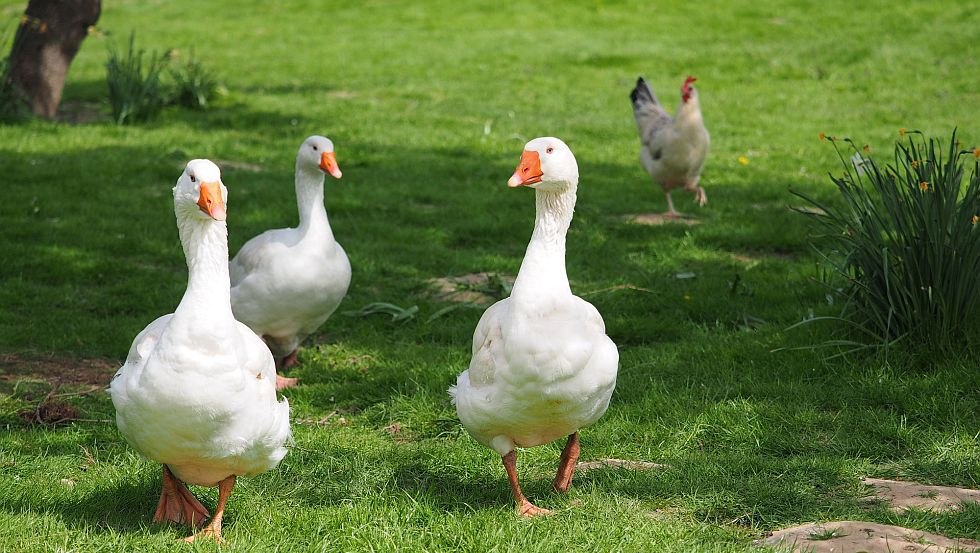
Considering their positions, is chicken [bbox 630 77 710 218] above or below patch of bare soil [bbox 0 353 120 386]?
above

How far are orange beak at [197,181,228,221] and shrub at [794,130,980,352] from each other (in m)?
3.48

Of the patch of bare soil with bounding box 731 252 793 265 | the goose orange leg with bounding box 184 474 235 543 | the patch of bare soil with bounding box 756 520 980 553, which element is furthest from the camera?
the patch of bare soil with bounding box 731 252 793 265

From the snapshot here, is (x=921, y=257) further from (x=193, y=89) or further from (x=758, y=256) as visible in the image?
(x=193, y=89)

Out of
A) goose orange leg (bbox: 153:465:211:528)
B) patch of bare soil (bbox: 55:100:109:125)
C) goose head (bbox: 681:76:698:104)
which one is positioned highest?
goose head (bbox: 681:76:698:104)

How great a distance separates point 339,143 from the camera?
13.0 metres

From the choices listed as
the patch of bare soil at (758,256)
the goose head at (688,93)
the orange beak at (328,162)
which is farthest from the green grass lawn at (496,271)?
the orange beak at (328,162)

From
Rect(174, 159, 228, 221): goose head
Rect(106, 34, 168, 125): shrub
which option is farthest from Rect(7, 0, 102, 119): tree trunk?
Rect(174, 159, 228, 221): goose head

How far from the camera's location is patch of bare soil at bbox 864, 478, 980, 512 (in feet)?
15.1

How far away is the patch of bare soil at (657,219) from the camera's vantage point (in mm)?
10141

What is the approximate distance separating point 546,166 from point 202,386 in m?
1.76

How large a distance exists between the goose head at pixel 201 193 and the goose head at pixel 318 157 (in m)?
2.74

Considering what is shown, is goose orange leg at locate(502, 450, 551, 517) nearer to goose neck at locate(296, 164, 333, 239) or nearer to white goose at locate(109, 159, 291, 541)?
white goose at locate(109, 159, 291, 541)

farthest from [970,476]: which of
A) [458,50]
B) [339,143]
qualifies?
[458,50]

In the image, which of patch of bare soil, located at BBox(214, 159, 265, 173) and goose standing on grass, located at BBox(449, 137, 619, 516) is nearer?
goose standing on grass, located at BBox(449, 137, 619, 516)
